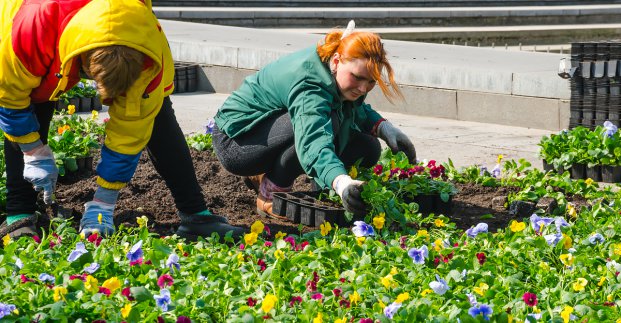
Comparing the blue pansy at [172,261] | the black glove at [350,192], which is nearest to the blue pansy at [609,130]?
the black glove at [350,192]

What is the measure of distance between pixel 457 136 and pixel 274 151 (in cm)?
226

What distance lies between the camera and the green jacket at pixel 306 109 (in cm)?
416

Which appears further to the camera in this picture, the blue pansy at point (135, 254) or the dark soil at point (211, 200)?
the dark soil at point (211, 200)

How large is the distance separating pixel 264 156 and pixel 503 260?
1450 mm

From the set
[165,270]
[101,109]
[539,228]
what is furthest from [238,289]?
[101,109]

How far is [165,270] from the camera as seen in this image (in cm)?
327

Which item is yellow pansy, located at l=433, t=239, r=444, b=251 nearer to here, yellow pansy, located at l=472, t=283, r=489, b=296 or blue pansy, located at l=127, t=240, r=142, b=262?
yellow pansy, located at l=472, t=283, r=489, b=296

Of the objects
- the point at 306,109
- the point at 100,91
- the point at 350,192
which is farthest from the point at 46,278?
the point at 306,109

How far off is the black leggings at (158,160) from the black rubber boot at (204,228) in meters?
0.10

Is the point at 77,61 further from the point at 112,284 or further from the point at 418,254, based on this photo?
the point at 418,254

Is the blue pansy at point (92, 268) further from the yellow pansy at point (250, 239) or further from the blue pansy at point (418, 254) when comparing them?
the blue pansy at point (418, 254)

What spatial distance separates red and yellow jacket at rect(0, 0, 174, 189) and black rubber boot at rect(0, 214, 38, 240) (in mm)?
334

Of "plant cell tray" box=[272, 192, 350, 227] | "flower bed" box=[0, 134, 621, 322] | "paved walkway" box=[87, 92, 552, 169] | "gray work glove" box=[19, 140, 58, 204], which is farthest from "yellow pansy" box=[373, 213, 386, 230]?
"paved walkway" box=[87, 92, 552, 169]

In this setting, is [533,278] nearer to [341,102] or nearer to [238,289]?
[238,289]
